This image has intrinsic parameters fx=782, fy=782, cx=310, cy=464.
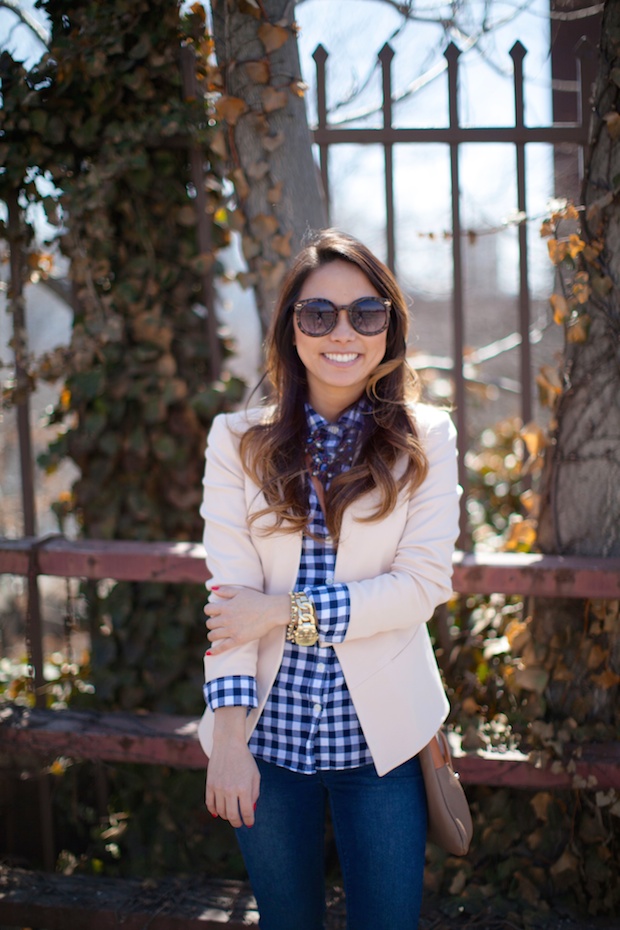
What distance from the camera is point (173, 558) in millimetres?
2404

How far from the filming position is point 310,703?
1.68m

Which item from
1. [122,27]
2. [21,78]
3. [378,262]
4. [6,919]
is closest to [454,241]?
[378,262]

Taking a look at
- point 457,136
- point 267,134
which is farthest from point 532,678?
point 267,134

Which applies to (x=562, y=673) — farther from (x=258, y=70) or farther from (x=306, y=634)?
(x=258, y=70)

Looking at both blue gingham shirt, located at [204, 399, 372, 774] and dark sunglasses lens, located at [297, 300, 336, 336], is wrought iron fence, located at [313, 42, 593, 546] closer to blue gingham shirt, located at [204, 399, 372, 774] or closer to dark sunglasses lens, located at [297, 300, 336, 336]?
dark sunglasses lens, located at [297, 300, 336, 336]

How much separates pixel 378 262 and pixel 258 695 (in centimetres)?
99

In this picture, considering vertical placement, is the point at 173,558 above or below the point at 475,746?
above

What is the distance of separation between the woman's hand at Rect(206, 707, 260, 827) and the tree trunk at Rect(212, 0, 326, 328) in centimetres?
146

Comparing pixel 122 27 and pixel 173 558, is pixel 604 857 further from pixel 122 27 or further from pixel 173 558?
pixel 122 27

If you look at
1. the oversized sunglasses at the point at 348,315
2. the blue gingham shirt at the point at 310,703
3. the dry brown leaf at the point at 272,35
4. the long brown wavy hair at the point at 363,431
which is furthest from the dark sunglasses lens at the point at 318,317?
the dry brown leaf at the point at 272,35

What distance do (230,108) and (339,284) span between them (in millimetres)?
1067

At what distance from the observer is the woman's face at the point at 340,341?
5.63ft

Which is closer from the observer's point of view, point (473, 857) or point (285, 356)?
point (285, 356)

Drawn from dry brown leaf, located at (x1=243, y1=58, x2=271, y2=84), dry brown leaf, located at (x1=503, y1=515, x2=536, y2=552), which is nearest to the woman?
dry brown leaf, located at (x1=503, y1=515, x2=536, y2=552)
